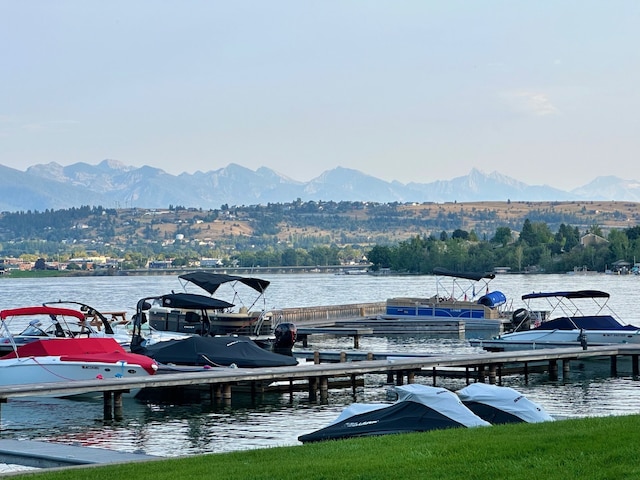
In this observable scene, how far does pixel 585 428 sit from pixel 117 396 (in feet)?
53.4

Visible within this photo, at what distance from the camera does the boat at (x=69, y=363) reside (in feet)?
105

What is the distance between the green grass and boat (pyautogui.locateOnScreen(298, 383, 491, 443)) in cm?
119

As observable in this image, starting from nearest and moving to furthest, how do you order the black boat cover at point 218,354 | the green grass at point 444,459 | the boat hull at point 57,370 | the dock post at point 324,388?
the green grass at point 444,459, the boat hull at point 57,370, the dock post at point 324,388, the black boat cover at point 218,354

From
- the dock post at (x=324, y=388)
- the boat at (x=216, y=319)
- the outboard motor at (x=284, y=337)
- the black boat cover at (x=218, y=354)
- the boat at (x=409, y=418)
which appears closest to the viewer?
the boat at (x=409, y=418)

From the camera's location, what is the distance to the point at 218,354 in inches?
1350

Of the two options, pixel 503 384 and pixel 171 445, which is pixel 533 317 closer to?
pixel 503 384

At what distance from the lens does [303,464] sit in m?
15.1

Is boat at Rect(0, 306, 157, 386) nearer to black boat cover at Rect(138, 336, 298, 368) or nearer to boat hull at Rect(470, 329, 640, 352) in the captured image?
black boat cover at Rect(138, 336, 298, 368)

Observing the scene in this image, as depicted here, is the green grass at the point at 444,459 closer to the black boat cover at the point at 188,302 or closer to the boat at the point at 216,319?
the black boat cover at the point at 188,302

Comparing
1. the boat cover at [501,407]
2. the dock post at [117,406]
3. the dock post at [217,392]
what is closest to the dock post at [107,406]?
the dock post at [117,406]

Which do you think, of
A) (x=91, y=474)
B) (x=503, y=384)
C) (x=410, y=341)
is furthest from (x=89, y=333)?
(x=91, y=474)

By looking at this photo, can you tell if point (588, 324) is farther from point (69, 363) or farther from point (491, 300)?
point (69, 363)

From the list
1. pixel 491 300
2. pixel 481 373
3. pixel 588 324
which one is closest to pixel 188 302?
pixel 481 373

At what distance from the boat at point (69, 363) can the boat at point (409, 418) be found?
44.4 feet
